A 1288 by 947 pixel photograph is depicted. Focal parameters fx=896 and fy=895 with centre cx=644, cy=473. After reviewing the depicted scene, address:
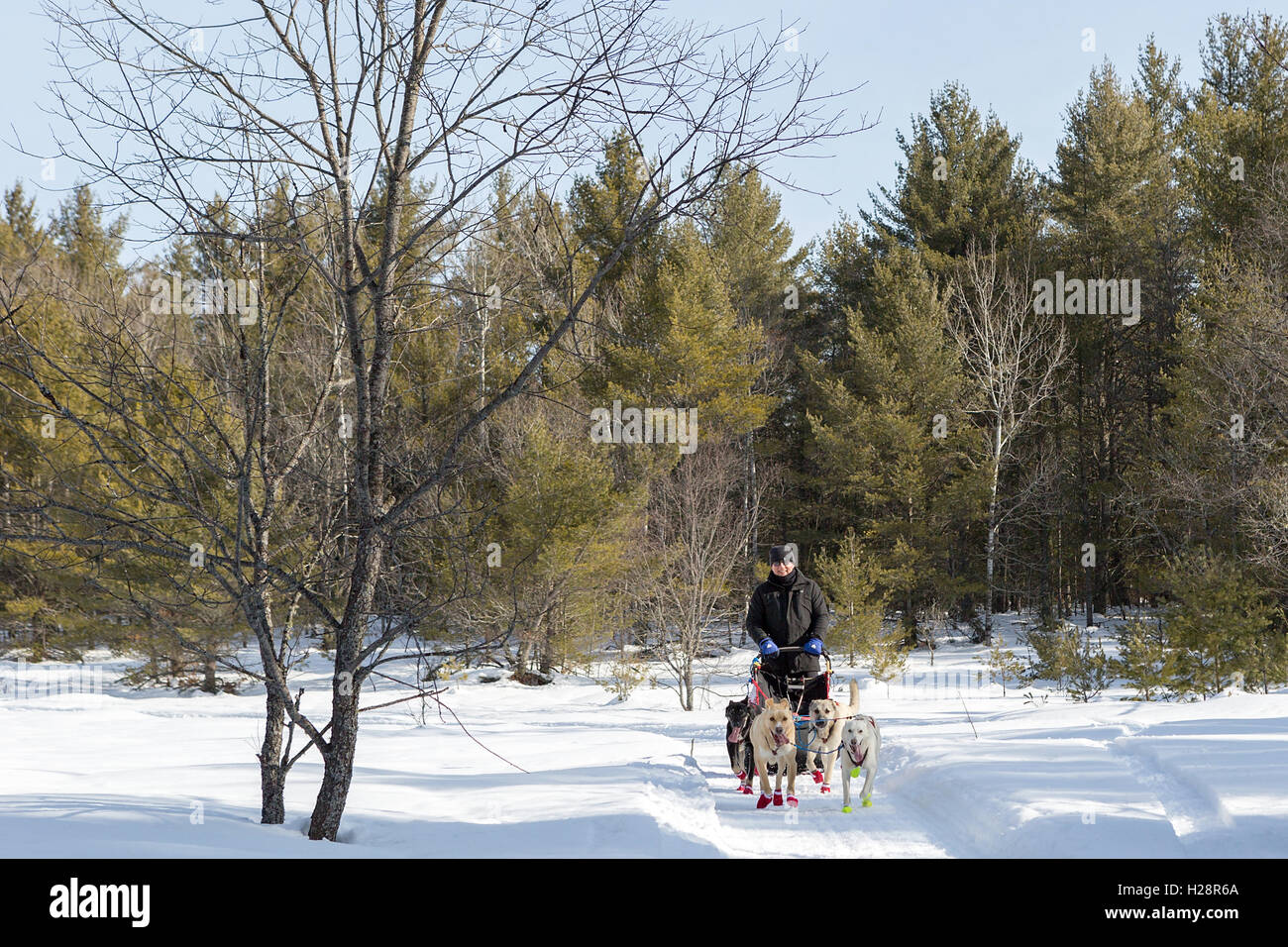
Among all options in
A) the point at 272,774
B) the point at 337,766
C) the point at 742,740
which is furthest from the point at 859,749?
the point at 272,774

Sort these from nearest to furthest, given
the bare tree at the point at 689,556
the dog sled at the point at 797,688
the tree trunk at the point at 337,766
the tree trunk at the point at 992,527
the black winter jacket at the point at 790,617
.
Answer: the tree trunk at the point at 337,766 < the dog sled at the point at 797,688 < the black winter jacket at the point at 790,617 < the bare tree at the point at 689,556 < the tree trunk at the point at 992,527

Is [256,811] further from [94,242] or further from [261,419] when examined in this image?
[94,242]

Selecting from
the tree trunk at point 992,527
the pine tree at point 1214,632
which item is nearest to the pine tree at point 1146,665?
the pine tree at point 1214,632

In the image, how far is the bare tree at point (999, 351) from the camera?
947 inches

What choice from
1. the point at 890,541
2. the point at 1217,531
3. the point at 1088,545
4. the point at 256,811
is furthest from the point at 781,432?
the point at 256,811

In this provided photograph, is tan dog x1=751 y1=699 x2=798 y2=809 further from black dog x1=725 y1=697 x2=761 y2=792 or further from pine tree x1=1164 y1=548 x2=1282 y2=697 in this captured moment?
pine tree x1=1164 y1=548 x2=1282 y2=697

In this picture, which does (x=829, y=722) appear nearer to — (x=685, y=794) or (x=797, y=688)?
(x=797, y=688)

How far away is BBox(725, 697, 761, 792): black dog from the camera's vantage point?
726 centimetres

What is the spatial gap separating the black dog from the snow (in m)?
0.17

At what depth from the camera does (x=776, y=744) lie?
21.3 feet

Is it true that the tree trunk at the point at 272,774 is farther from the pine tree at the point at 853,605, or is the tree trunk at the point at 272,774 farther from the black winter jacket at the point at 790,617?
the pine tree at the point at 853,605

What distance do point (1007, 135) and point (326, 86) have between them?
90.1 ft

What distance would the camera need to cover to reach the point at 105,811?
5094mm

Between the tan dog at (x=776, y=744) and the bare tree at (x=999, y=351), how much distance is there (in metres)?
19.2
